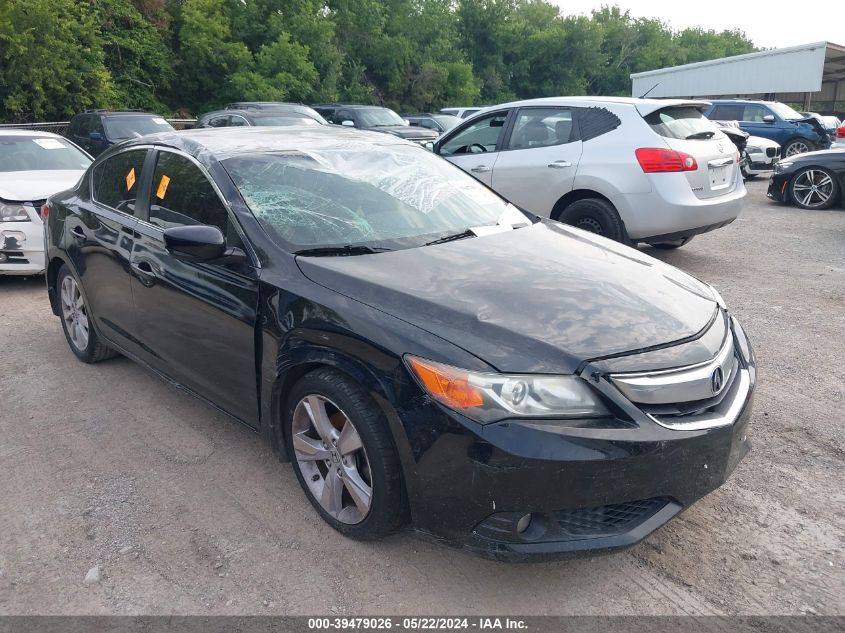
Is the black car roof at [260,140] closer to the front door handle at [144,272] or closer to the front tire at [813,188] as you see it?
the front door handle at [144,272]

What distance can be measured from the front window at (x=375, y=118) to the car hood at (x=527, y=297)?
15.1 metres

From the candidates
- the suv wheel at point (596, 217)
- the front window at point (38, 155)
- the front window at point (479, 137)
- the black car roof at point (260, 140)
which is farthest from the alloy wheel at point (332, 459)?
the front window at point (38, 155)

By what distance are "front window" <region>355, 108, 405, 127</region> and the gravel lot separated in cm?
1431

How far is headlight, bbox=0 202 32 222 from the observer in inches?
272

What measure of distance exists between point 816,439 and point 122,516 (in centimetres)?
341

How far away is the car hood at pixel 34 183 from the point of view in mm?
7027

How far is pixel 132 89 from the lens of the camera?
90.2ft

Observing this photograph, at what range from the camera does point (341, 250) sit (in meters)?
3.29

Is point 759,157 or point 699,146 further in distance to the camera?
point 759,157

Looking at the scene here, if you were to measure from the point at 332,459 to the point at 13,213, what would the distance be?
5.45 meters

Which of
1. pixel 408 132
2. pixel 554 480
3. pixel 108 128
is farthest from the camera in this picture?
pixel 408 132

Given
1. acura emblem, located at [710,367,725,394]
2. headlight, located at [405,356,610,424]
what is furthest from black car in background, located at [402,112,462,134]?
headlight, located at [405,356,610,424]

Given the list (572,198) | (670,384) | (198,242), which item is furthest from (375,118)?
(670,384)

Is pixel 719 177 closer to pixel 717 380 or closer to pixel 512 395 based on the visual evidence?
pixel 717 380
